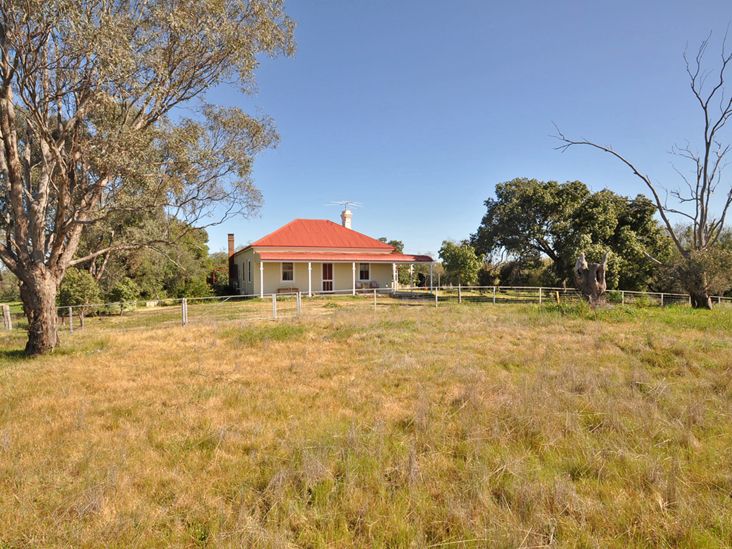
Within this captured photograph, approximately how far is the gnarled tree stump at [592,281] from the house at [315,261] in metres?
11.9

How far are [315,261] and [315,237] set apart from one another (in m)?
3.86

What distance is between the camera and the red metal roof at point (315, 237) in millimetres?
24750

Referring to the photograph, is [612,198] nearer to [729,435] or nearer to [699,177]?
[699,177]

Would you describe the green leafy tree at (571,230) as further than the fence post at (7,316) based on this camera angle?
Yes

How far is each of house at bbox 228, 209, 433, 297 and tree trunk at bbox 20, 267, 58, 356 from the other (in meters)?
12.4

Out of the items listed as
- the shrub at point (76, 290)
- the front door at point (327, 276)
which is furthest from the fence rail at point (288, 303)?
the front door at point (327, 276)

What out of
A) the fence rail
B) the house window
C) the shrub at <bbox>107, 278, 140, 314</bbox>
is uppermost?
the house window

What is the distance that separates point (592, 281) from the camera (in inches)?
574

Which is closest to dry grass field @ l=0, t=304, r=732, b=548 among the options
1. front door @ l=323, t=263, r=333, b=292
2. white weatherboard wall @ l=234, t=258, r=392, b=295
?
white weatherboard wall @ l=234, t=258, r=392, b=295

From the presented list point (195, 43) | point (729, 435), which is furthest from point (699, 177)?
point (195, 43)

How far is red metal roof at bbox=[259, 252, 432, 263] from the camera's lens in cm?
2206

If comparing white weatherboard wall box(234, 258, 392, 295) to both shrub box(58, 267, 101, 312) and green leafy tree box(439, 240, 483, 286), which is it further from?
shrub box(58, 267, 101, 312)

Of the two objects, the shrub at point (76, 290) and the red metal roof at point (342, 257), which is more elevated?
the red metal roof at point (342, 257)

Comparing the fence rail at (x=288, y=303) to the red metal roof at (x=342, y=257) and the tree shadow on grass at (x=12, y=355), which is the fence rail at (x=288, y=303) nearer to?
the red metal roof at (x=342, y=257)
